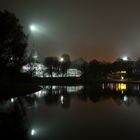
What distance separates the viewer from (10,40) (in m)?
33.8

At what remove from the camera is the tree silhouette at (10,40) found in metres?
32.1

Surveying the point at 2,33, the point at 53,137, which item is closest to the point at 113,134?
the point at 53,137

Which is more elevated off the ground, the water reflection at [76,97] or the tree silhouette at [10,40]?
the tree silhouette at [10,40]

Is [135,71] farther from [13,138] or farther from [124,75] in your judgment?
[13,138]

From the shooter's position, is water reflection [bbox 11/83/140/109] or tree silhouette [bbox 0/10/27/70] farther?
tree silhouette [bbox 0/10/27/70]

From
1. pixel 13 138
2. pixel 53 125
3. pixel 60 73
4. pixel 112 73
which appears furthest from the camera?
pixel 112 73

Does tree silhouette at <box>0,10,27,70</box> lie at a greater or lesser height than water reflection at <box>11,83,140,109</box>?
greater

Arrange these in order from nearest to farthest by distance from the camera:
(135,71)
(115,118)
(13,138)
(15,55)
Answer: (13,138) → (115,118) → (15,55) → (135,71)

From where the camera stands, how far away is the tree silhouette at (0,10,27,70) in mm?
32062

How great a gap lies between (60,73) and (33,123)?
11701 centimetres

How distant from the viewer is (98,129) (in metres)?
13.7

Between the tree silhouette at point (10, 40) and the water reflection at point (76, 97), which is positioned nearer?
the water reflection at point (76, 97)

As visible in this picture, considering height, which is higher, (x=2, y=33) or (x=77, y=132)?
(x=2, y=33)

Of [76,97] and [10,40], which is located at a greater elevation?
[10,40]
